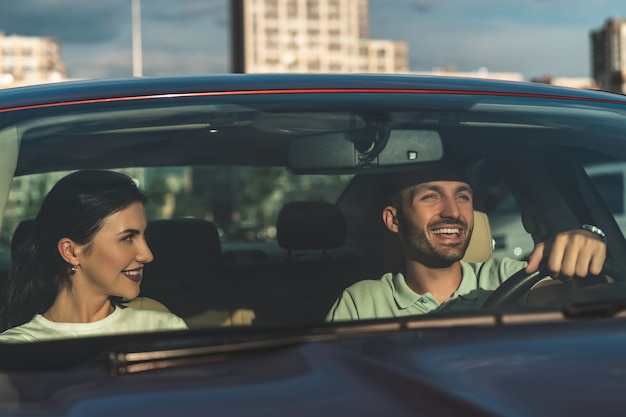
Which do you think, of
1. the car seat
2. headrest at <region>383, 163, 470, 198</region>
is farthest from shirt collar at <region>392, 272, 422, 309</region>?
the car seat

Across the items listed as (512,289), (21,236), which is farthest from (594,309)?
(21,236)

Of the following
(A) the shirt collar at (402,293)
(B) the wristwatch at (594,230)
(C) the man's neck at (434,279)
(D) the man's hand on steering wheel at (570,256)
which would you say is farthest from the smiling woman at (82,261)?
(B) the wristwatch at (594,230)

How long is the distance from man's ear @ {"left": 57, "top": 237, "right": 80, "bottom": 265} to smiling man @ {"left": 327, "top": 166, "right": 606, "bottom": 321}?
0.53 metres

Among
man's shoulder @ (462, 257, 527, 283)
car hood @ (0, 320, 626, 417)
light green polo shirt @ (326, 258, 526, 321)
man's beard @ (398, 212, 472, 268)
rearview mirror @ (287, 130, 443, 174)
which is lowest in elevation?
car hood @ (0, 320, 626, 417)

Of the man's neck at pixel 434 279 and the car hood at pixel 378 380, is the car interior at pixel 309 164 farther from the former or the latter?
the car hood at pixel 378 380

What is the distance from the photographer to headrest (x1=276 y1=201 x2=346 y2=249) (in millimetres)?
2930

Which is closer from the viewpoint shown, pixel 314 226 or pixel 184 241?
pixel 184 241

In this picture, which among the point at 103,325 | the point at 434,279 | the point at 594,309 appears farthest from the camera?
the point at 434,279

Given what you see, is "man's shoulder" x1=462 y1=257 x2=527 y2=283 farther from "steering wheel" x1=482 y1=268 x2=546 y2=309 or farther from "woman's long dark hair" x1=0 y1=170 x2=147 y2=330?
"woman's long dark hair" x1=0 y1=170 x2=147 y2=330

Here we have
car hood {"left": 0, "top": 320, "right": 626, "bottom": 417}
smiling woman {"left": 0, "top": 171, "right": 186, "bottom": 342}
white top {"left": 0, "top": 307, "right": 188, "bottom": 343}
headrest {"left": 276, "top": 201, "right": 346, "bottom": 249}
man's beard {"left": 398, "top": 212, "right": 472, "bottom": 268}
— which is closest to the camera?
car hood {"left": 0, "top": 320, "right": 626, "bottom": 417}

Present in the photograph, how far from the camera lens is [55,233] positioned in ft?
8.14

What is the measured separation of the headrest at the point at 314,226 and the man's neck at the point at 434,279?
289 millimetres

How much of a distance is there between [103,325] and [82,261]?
24cm

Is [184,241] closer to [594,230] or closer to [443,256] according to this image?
[443,256]
